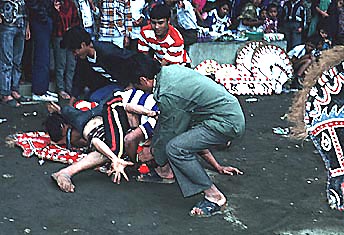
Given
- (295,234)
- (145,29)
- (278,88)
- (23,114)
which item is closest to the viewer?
(295,234)

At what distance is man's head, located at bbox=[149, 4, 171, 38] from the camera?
22.4ft

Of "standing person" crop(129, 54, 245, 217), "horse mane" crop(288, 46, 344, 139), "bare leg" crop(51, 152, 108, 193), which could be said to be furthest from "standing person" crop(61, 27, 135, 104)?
"horse mane" crop(288, 46, 344, 139)

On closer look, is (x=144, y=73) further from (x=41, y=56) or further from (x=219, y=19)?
(x=219, y=19)

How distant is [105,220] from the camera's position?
4805 millimetres

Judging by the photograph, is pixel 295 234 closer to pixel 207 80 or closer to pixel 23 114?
pixel 207 80

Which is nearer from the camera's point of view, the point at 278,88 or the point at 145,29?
the point at 145,29

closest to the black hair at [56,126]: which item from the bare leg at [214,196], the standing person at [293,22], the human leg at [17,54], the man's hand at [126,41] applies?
the bare leg at [214,196]

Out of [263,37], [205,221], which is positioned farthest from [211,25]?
[205,221]

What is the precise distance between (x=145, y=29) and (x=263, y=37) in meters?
3.86

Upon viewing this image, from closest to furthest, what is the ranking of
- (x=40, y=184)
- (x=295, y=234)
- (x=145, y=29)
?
(x=295, y=234), (x=40, y=184), (x=145, y=29)

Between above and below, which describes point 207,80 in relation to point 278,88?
above

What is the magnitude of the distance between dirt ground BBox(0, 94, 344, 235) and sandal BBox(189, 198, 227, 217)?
0.06m

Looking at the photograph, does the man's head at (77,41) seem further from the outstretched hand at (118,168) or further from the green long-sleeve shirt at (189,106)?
the green long-sleeve shirt at (189,106)

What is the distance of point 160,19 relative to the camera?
272 inches
